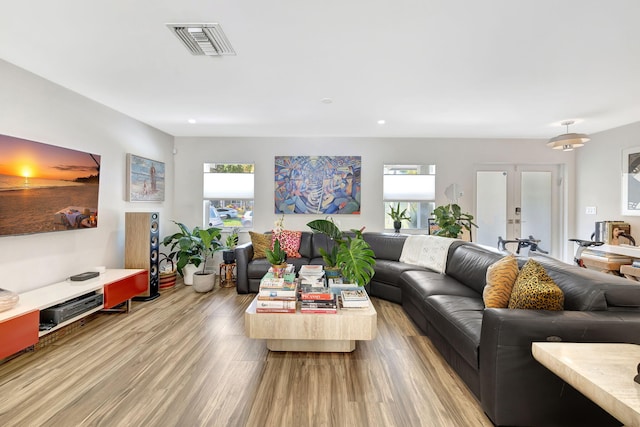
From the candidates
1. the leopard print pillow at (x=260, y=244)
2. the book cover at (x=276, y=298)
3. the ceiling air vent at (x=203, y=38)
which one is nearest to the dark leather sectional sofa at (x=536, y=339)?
the book cover at (x=276, y=298)

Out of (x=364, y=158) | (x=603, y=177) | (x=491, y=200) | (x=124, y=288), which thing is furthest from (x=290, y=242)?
(x=603, y=177)

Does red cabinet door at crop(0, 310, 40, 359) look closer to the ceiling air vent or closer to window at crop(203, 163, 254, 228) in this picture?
the ceiling air vent

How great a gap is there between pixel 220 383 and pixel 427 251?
302 cm

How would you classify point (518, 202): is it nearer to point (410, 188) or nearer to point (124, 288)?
point (410, 188)

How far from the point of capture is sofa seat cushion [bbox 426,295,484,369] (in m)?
1.97

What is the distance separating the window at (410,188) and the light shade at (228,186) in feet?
8.34

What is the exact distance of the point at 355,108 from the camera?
379 centimetres

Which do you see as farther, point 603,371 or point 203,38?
point 203,38

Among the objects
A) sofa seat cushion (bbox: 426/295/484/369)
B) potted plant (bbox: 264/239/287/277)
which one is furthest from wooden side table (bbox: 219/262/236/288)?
sofa seat cushion (bbox: 426/295/484/369)

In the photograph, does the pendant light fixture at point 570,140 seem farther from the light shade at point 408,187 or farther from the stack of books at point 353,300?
the stack of books at point 353,300

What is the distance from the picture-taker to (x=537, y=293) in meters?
1.84

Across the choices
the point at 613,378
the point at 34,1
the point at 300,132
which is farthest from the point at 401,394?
the point at 300,132

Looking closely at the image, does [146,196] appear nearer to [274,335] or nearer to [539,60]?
[274,335]

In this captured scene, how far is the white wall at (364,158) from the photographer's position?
5.43m
